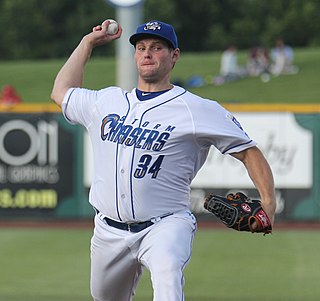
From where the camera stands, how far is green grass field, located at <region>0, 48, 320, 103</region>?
112 ft

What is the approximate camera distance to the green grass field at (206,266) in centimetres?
895

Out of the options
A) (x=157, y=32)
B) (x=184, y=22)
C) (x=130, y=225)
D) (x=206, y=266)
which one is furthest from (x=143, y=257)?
(x=184, y=22)

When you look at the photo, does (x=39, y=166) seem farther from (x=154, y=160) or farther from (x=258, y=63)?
(x=258, y=63)

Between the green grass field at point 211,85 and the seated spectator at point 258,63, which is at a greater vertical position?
the seated spectator at point 258,63

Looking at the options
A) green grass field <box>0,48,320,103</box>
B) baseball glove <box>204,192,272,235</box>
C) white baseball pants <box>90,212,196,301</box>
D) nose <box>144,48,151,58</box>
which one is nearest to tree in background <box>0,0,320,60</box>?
green grass field <box>0,48,320,103</box>

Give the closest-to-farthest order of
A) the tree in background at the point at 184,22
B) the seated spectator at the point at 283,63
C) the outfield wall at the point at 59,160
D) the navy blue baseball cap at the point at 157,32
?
the navy blue baseball cap at the point at 157,32, the outfield wall at the point at 59,160, the seated spectator at the point at 283,63, the tree in background at the point at 184,22

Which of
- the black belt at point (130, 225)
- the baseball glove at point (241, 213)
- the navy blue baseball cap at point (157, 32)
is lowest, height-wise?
the black belt at point (130, 225)

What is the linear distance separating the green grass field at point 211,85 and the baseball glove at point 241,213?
1063 inches

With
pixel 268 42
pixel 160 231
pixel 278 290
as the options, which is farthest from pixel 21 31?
pixel 160 231

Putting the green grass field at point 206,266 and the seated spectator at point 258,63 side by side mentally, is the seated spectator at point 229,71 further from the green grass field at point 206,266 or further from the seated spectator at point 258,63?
the green grass field at point 206,266

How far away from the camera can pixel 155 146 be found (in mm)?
5535

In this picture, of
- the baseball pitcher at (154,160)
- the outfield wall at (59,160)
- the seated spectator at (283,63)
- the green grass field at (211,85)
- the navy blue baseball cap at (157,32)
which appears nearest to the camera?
the baseball pitcher at (154,160)

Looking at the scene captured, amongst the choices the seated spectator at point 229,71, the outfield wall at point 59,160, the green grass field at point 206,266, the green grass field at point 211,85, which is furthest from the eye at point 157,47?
the seated spectator at point 229,71

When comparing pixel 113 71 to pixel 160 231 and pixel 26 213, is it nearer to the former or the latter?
pixel 26 213
